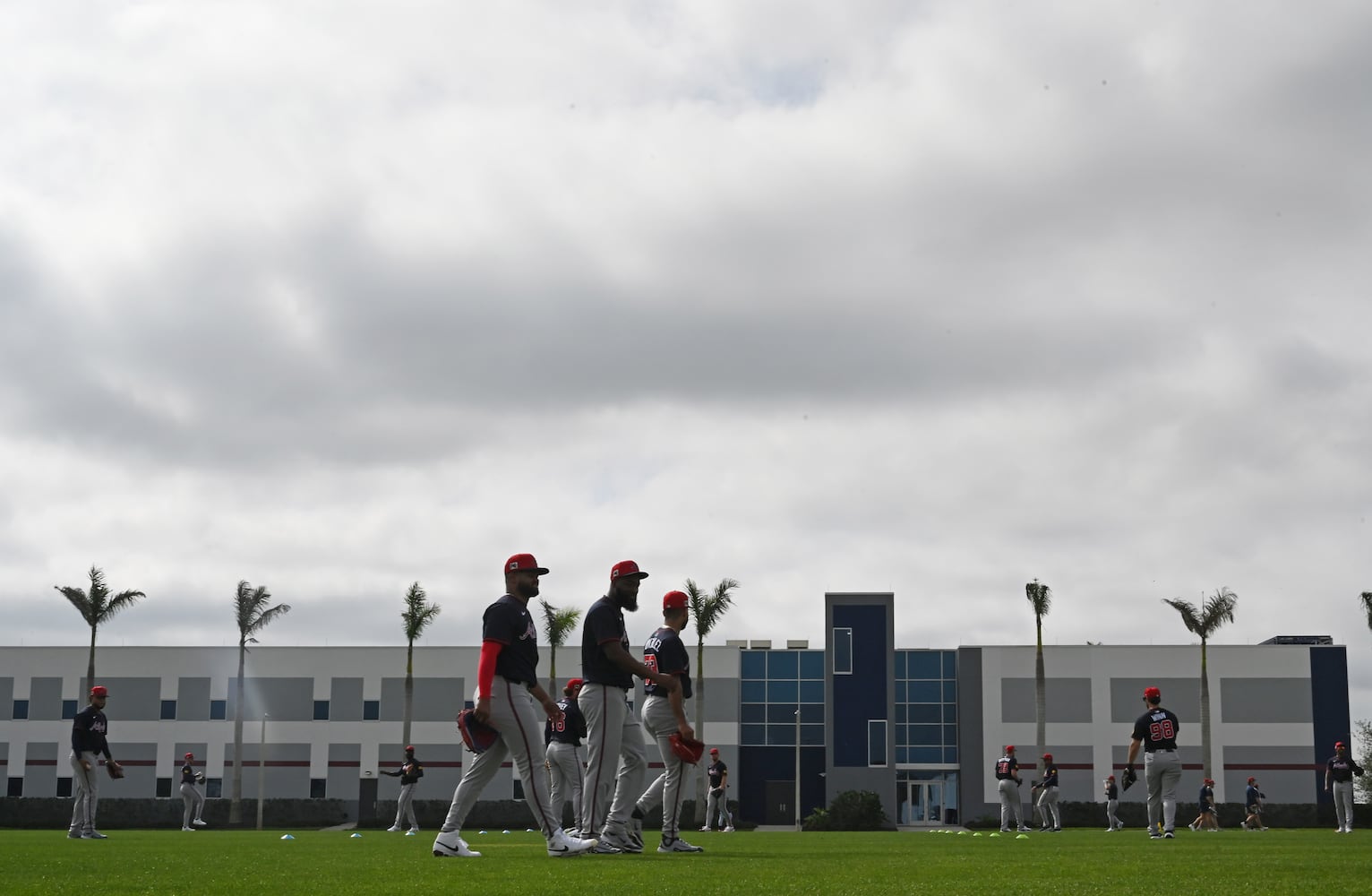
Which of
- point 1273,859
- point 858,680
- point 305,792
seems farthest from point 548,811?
point 305,792

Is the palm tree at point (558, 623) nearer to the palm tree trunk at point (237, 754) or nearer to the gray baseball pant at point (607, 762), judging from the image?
the palm tree trunk at point (237, 754)

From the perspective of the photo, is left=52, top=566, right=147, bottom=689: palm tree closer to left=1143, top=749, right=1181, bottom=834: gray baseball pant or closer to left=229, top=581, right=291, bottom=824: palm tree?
left=229, top=581, right=291, bottom=824: palm tree

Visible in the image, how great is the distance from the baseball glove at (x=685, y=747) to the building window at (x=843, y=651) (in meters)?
58.5

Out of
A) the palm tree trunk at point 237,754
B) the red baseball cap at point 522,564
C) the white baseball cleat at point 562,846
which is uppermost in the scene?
the red baseball cap at point 522,564

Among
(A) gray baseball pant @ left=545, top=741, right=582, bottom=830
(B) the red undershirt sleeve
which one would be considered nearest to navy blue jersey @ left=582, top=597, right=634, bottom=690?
(B) the red undershirt sleeve

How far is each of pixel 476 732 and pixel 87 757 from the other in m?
11.7

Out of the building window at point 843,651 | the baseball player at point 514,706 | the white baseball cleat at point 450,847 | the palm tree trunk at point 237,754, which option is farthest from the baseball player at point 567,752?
the building window at point 843,651

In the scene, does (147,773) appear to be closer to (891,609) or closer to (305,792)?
(305,792)

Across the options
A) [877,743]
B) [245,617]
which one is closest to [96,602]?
[245,617]

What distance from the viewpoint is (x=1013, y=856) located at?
424 inches

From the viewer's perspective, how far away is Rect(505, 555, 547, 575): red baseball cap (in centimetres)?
1030

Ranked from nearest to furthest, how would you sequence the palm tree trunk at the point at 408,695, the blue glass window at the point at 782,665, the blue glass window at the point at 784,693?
1. the palm tree trunk at the point at 408,695
2. the blue glass window at the point at 784,693
3. the blue glass window at the point at 782,665

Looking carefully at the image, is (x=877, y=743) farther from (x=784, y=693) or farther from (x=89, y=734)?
(x=89, y=734)

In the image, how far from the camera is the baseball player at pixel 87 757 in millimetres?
19109
